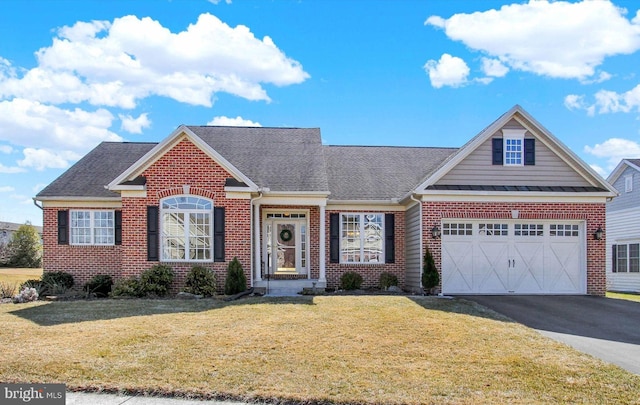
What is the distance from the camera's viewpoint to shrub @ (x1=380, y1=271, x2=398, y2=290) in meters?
17.4

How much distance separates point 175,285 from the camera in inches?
610

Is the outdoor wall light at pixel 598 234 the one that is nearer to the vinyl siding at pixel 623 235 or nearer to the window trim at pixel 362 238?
the window trim at pixel 362 238

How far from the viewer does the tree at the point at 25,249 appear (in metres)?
36.4

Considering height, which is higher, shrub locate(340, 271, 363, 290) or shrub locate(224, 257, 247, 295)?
shrub locate(224, 257, 247, 295)

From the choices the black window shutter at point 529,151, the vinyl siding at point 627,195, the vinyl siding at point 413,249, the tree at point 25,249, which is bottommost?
the tree at point 25,249

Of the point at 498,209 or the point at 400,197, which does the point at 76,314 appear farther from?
the point at 498,209

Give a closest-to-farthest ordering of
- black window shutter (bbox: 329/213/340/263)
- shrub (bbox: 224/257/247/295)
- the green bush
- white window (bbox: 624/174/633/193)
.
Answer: the green bush, shrub (bbox: 224/257/247/295), black window shutter (bbox: 329/213/340/263), white window (bbox: 624/174/633/193)

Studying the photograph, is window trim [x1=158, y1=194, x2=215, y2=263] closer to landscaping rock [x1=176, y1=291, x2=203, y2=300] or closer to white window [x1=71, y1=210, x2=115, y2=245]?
landscaping rock [x1=176, y1=291, x2=203, y2=300]

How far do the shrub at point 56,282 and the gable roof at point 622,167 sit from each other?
22.2 meters

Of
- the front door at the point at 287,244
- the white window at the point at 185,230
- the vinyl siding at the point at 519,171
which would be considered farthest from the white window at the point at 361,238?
the white window at the point at 185,230

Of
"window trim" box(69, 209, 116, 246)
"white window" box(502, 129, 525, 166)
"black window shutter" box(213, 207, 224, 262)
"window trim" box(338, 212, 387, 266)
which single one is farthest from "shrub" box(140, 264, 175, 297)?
"white window" box(502, 129, 525, 166)

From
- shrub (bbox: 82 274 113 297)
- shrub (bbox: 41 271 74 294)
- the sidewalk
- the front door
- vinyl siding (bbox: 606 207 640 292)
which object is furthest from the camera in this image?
vinyl siding (bbox: 606 207 640 292)

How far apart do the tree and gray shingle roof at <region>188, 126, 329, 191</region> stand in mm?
22069

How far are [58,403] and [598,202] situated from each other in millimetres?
15400
